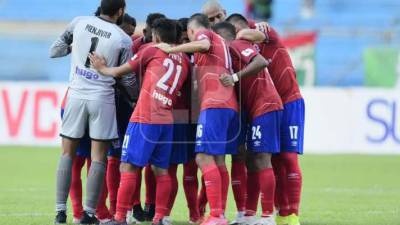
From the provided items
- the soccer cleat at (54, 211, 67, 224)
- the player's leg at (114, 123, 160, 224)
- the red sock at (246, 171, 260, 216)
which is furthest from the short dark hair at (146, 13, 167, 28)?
the soccer cleat at (54, 211, 67, 224)

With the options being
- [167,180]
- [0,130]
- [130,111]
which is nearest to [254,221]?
[167,180]

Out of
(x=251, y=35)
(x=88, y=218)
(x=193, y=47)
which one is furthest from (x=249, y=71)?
(x=88, y=218)

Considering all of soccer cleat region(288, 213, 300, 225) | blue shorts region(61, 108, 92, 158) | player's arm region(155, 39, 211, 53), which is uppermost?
player's arm region(155, 39, 211, 53)

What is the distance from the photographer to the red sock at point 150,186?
441 inches

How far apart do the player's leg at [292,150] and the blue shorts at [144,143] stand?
54.8 inches

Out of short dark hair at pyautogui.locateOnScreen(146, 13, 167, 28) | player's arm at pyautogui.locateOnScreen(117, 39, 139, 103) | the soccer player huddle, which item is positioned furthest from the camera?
short dark hair at pyautogui.locateOnScreen(146, 13, 167, 28)

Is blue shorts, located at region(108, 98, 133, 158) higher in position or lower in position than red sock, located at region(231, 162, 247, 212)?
higher

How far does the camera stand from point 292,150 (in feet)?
34.7

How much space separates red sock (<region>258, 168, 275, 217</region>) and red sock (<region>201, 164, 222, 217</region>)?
0.52 meters

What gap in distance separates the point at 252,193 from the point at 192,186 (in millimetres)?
680

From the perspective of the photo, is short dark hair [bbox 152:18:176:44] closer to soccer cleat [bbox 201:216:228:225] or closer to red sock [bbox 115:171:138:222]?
red sock [bbox 115:171:138:222]

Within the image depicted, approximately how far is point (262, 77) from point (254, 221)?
61.7 inches

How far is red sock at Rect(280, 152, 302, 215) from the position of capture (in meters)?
10.5

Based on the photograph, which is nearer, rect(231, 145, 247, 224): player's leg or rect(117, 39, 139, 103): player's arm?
rect(117, 39, 139, 103): player's arm
